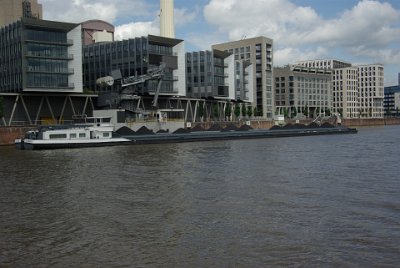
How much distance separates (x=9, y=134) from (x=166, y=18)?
262 feet

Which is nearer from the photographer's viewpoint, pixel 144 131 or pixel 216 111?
pixel 144 131

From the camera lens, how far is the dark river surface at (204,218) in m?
15.5

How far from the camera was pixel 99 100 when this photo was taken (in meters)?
109

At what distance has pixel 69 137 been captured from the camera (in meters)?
75.1

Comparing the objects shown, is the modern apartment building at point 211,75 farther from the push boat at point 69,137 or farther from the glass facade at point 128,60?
the push boat at point 69,137

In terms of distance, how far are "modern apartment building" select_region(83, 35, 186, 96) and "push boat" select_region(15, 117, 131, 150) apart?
3239 cm

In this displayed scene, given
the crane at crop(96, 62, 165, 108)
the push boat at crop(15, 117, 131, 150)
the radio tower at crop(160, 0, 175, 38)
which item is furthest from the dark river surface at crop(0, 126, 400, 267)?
the radio tower at crop(160, 0, 175, 38)

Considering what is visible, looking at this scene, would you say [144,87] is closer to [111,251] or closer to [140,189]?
[140,189]

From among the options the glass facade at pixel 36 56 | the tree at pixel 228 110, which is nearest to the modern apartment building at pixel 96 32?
the tree at pixel 228 110

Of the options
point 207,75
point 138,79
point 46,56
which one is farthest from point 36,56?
point 207,75

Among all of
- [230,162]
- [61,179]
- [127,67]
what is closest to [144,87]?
[127,67]

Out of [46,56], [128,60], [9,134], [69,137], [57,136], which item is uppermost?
[128,60]

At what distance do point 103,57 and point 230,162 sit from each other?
88486mm

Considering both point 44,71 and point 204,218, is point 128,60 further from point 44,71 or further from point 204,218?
point 204,218
